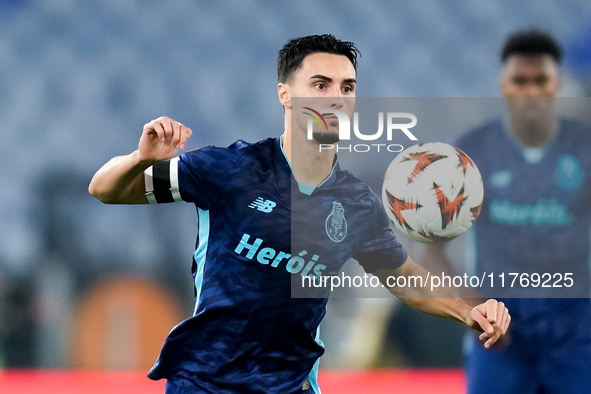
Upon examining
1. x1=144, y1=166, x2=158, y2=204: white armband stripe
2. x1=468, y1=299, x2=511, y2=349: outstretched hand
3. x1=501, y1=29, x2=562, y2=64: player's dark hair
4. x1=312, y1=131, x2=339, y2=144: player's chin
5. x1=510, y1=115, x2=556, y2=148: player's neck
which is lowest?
x1=468, y1=299, x2=511, y2=349: outstretched hand

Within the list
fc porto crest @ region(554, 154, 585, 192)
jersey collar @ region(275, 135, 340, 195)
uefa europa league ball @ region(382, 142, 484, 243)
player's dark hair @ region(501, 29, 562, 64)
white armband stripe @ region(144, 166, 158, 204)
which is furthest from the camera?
player's dark hair @ region(501, 29, 562, 64)

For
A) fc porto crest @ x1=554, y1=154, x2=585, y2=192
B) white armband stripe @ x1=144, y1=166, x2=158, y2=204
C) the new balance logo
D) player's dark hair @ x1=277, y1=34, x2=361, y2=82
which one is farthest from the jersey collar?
fc porto crest @ x1=554, y1=154, x2=585, y2=192

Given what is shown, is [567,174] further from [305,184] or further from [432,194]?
[305,184]

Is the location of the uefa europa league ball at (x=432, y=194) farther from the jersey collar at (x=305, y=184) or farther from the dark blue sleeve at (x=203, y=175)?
the dark blue sleeve at (x=203, y=175)

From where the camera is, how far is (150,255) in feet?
13.6

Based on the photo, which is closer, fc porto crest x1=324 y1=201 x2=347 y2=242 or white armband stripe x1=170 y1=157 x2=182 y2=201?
white armband stripe x1=170 y1=157 x2=182 y2=201

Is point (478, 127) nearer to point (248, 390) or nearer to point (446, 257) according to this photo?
point (446, 257)

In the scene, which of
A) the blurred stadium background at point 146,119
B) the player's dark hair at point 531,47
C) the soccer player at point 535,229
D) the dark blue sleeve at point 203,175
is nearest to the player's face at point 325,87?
the dark blue sleeve at point 203,175

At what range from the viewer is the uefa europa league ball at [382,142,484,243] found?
261 cm

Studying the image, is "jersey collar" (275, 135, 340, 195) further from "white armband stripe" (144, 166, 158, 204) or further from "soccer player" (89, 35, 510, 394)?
"white armband stripe" (144, 166, 158, 204)

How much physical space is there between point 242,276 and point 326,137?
0.52 m

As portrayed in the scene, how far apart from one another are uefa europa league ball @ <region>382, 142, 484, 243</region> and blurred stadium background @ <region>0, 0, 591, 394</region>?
1.36 metres

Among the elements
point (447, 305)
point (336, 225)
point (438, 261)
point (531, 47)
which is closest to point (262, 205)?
point (336, 225)

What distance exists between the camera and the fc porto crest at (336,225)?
2.33 metres
